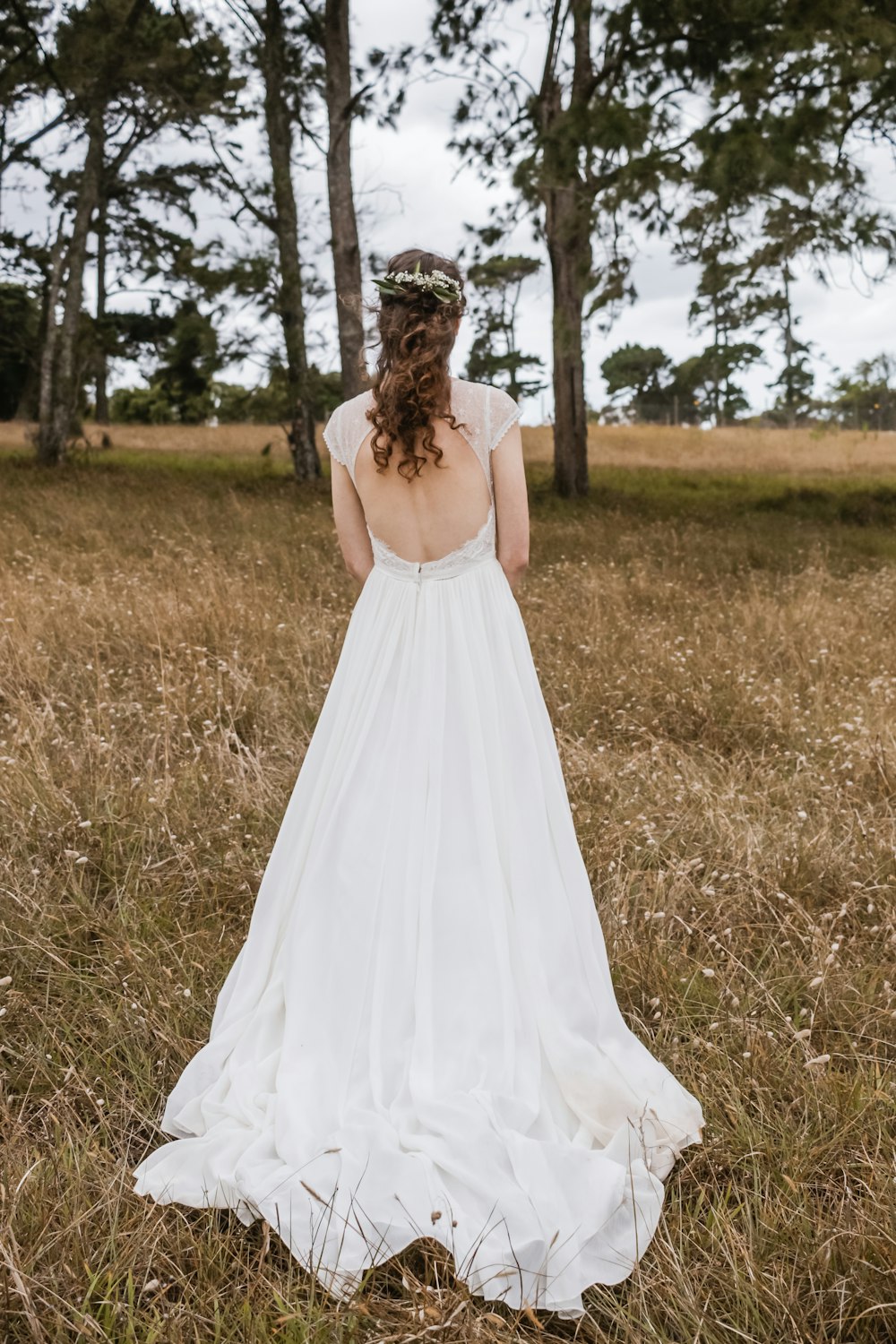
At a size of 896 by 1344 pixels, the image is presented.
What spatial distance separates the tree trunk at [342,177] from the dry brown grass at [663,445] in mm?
8934

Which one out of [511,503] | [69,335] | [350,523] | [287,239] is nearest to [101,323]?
[69,335]

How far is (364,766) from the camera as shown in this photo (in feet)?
9.17

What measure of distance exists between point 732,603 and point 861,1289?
6.24 meters

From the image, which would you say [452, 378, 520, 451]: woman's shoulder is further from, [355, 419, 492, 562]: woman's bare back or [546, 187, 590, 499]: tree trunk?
[546, 187, 590, 499]: tree trunk

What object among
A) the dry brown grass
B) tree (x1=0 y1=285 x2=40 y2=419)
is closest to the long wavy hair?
tree (x1=0 y1=285 x2=40 y2=419)

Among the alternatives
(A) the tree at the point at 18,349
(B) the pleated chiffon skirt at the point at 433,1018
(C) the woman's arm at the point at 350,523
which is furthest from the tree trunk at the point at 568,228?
(A) the tree at the point at 18,349

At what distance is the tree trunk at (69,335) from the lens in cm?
1642

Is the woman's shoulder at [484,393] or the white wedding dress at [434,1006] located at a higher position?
the woman's shoulder at [484,393]

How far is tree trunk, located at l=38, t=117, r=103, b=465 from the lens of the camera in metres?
16.4

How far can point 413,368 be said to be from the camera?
2.61 m

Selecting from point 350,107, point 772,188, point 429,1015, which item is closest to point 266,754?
point 429,1015

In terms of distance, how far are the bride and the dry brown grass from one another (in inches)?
823

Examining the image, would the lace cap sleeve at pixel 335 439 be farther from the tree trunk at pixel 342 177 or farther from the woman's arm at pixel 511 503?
the tree trunk at pixel 342 177

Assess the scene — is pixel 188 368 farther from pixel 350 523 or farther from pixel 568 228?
pixel 350 523
